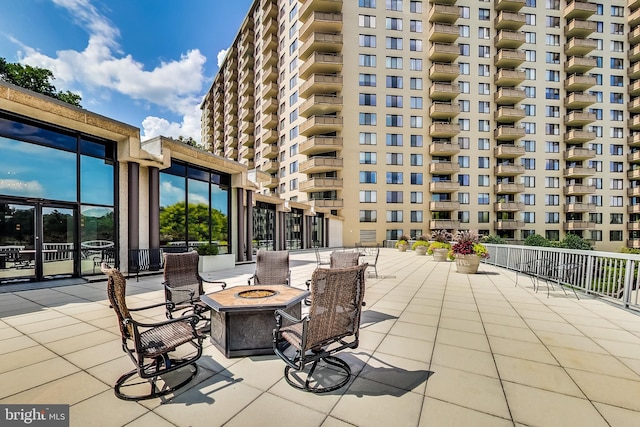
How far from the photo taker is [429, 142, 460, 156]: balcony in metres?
32.3

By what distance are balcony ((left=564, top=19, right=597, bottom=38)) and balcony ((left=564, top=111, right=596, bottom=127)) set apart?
10.3 meters

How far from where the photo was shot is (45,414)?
233 centimetres

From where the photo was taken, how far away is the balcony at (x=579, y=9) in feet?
116

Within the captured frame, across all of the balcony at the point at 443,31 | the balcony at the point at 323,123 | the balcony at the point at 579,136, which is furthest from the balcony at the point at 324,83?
the balcony at the point at 579,136

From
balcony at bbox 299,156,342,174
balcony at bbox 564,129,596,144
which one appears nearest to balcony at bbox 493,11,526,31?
balcony at bbox 564,129,596,144

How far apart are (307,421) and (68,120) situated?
30.8 feet

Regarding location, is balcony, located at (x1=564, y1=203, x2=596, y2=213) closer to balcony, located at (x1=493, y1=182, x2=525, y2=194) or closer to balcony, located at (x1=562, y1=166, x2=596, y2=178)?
balcony, located at (x1=562, y1=166, x2=596, y2=178)

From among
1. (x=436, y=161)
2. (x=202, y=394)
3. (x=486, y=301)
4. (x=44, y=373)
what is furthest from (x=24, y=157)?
(x=436, y=161)

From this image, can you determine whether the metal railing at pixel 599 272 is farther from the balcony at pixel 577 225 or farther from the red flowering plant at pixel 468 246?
the balcony at pixel 577 225

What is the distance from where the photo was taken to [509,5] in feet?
112

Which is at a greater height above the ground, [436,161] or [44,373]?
[436,161]

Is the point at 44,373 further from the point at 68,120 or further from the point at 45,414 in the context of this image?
the point at 68,120

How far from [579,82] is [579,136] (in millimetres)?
6970

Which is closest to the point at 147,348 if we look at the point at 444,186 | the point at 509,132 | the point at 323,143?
the point at 323,143
